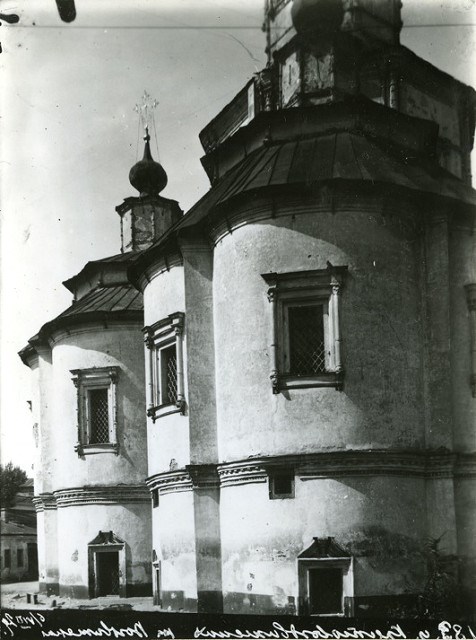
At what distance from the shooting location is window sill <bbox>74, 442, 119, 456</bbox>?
24.0 meters

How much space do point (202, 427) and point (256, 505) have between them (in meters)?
2.26

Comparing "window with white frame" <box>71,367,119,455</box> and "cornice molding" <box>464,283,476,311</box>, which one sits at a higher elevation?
"cornice molding" <box>464,283,476,311</box>

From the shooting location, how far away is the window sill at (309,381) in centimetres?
1592

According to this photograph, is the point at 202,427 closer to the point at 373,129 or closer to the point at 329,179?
the point at 329,179

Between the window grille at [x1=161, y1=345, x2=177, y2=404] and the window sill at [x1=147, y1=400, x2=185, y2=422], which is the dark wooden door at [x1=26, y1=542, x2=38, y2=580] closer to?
the window sill at [x1=147, y1=400, x2=185, y2=422]

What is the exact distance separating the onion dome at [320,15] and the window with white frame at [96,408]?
10.6 m

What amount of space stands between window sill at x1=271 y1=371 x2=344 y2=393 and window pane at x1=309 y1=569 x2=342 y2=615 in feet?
11.0

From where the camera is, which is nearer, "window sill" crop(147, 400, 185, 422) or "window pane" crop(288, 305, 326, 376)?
"window pane" crop(288, 305, 326, 376)

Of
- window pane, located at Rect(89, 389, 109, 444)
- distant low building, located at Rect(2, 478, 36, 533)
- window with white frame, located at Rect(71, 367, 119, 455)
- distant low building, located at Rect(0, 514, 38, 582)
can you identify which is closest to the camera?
window with white frame, located at Rect(71, 367, 119, 455)

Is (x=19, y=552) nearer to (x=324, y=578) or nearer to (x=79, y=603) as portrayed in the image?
(x=79, y=603)

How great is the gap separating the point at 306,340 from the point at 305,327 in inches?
10.0

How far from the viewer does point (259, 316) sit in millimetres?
16703

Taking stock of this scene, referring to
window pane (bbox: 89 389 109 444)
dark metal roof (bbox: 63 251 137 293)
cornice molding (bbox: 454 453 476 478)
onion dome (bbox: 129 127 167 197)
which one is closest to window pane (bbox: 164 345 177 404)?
window pane (bbox: 89 389 109 444)

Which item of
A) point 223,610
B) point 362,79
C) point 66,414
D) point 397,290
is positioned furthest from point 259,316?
point 66,414
